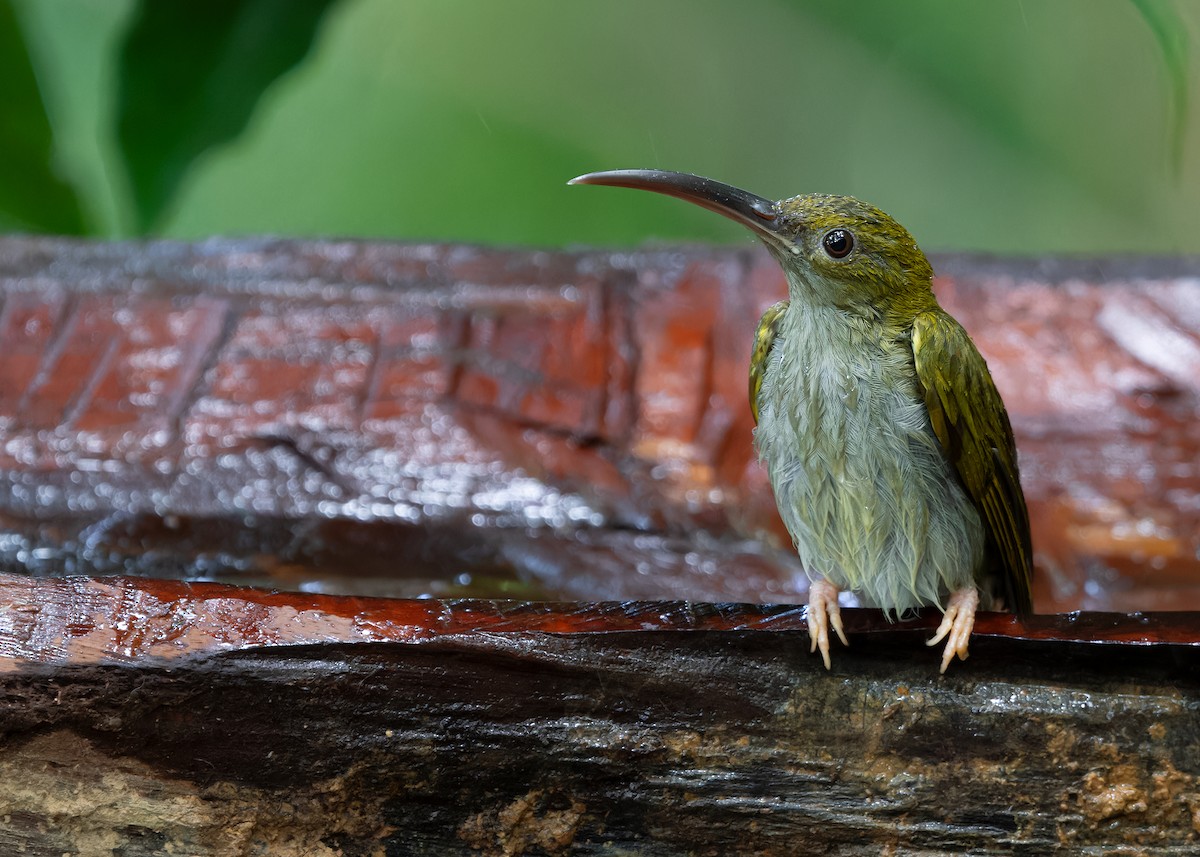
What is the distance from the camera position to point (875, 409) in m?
2.55

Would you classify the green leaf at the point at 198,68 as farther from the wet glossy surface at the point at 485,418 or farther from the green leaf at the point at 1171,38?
the green leaf at the point at 1171,38

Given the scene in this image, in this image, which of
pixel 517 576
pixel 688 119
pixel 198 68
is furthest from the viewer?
pixel 688 119

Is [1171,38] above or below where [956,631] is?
above

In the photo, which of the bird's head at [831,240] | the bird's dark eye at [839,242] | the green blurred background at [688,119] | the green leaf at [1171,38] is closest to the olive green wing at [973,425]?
the bird's head at [831,240]

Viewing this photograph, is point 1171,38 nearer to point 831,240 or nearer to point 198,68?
point 831,240

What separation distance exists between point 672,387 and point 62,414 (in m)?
2.15

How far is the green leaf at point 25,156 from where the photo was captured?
5.14 m

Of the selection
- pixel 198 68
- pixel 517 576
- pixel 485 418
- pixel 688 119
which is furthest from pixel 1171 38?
pixel 688 119

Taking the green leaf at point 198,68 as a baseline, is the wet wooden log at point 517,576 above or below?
below

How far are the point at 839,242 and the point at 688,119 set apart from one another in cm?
655

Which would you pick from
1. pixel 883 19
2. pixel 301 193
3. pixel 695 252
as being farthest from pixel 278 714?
pixel 883 19

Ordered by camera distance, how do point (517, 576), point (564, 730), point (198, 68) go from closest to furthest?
point (564, 730) < point (517, 576) < point (198, 68)

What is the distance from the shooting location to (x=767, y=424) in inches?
108

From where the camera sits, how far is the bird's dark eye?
2541 mm
